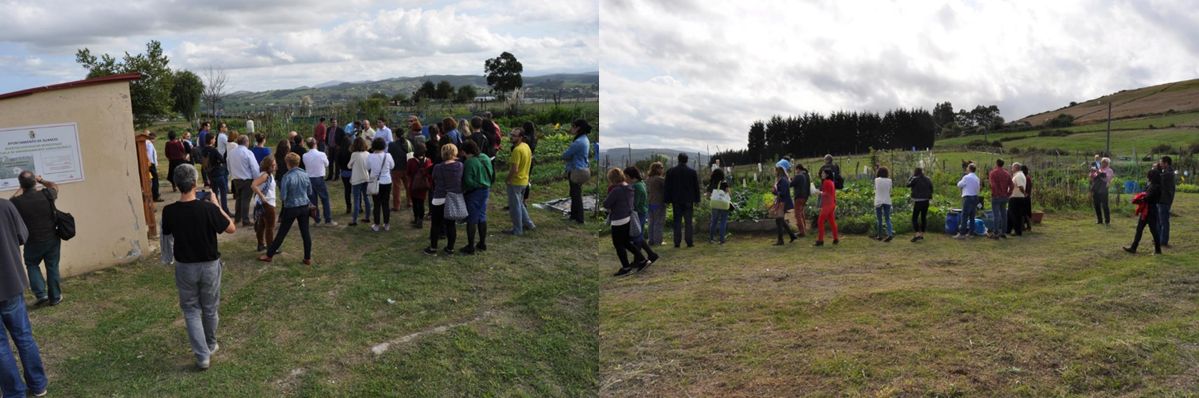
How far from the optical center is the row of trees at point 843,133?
35312mm

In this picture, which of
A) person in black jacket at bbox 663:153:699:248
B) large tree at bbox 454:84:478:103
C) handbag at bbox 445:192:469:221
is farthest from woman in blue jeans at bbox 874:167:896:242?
large tree at bbox 454:84:478:103

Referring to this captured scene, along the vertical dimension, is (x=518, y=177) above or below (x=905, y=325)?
above

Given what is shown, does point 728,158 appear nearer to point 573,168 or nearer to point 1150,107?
point 573,168

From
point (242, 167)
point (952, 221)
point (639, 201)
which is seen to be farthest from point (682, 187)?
point (242, 167)

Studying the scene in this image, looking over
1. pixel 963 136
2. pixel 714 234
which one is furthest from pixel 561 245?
pixel 963 136

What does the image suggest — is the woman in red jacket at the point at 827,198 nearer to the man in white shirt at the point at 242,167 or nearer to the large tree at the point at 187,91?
the man in white shirt at the point at 242,167

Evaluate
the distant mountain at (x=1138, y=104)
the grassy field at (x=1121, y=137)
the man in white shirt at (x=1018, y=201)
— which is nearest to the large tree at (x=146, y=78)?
the man in white shirt at (x=1018, y=201)

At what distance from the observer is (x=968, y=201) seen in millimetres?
11883

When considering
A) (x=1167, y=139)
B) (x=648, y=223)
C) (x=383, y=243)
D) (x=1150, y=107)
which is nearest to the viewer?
(x=383, y=243)

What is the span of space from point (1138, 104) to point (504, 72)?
116 feet

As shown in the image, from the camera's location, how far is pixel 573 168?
10312mm

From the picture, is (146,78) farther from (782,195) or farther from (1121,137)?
(1121,137)

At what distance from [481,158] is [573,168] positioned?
1687 mm

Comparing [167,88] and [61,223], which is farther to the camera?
[167,88]
